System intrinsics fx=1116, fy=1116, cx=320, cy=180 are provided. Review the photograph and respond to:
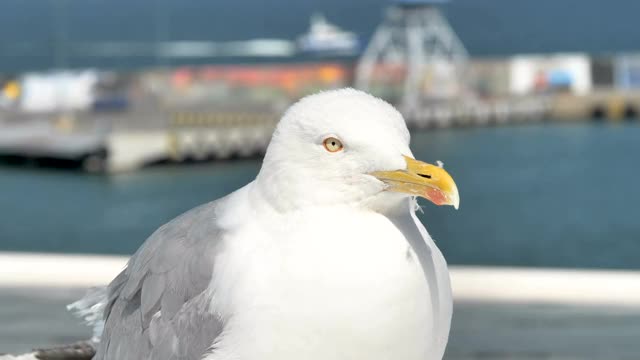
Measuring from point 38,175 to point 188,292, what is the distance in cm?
3643

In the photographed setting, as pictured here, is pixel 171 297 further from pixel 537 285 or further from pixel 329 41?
pixel 329 41

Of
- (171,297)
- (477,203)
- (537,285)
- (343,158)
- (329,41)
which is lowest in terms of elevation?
(477,203)

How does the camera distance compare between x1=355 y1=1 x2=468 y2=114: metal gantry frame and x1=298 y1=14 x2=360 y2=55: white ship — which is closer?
x1=355 y1=1 x2=468 y2=114: metal gantry frame

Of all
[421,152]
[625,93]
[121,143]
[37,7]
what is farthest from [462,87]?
[37,7]

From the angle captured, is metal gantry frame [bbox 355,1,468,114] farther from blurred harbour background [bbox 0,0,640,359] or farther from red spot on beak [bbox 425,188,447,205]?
red spot on beak [bbox 425,188,447,205]

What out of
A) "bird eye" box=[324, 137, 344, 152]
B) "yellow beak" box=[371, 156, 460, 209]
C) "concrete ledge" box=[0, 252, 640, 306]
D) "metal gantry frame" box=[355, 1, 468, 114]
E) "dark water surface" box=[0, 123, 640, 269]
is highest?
"bird eye" box=[324, 137, 344, 152]

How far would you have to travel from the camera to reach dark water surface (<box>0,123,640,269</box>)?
26.4 m

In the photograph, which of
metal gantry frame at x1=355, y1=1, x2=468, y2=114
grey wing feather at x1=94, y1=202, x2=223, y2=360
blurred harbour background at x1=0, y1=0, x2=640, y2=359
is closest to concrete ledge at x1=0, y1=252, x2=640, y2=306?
blurred harbour background at x1=0, y1=0, x2=640, y2=359

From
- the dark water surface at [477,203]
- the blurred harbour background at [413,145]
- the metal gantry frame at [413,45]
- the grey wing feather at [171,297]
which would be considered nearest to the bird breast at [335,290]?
the grey wing feather at [171,297]

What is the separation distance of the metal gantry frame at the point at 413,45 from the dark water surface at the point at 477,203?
1667 cm

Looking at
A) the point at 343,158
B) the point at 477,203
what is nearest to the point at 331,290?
the point at 343,158

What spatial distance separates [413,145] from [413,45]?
2222 cm

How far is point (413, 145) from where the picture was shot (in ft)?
135

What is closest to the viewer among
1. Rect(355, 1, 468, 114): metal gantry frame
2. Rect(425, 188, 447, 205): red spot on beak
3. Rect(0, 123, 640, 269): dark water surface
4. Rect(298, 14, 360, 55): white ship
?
Rect(425, 188, 447, 205): red spot on beak
